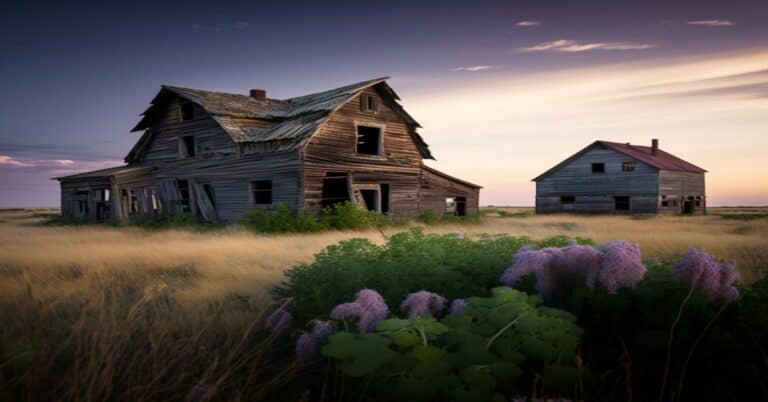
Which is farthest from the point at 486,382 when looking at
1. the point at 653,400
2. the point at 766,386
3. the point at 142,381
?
the point at 142,381

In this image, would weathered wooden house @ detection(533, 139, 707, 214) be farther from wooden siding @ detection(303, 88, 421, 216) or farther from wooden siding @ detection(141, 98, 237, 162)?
wooden siding @ detection(141, 98, 237, 162)

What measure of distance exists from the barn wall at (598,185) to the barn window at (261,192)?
25.6 m

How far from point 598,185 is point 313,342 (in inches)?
1535

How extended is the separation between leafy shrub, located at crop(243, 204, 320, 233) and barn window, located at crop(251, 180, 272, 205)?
80.3 inches

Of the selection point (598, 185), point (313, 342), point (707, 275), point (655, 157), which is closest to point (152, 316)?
point (313, 342)

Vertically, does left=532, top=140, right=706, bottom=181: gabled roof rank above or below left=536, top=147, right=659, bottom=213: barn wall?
above

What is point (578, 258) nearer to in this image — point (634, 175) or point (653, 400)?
point (653, 400)

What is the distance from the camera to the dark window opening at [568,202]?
40.2 metres

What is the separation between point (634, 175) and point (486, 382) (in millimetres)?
39084

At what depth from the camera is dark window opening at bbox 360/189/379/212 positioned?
2459 cm

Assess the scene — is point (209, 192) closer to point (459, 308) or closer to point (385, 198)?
point (385, 198)

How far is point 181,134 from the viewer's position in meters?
26.5

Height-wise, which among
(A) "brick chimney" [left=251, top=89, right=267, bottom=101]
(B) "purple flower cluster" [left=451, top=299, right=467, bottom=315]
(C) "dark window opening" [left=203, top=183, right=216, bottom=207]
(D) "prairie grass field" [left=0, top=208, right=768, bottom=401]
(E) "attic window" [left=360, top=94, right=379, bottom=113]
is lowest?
(D) "prairie grass field" [left=0, top=208, right=768, bottom=401]

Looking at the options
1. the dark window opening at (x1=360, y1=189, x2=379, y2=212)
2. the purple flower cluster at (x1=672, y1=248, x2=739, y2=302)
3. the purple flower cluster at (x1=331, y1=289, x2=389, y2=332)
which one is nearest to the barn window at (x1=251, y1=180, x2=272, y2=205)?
the dark window opening at (x1=360, y1=189, x2=379, y2=212)
